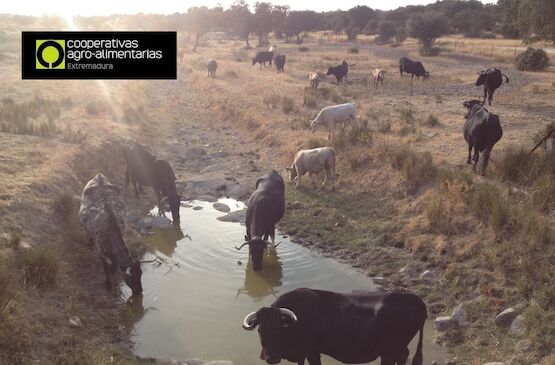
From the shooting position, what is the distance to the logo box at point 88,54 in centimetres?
3141

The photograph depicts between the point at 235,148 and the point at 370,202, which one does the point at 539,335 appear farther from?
the point at 235,148

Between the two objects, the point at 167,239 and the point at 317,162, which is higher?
the point at 317,162

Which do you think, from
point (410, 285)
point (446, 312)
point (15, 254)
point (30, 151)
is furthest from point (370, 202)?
point (30, 151)

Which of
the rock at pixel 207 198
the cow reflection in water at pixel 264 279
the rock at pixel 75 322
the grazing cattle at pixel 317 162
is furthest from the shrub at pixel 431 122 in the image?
the rock at pixel 75 322

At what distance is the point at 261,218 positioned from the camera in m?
11.8

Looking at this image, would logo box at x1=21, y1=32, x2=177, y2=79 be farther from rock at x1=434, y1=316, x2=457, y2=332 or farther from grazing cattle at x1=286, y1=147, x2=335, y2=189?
rock at x1=434, y1=316, x2=457, y2=332

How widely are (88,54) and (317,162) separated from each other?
24123mm

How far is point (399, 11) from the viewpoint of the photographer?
10288 centimetres

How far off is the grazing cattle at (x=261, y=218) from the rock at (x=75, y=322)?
394cm

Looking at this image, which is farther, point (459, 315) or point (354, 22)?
point (354, 22)

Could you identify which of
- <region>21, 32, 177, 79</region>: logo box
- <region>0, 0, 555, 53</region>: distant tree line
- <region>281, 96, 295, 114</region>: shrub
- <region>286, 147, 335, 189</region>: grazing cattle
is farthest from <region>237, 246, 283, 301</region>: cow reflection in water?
<region>0, 0, 555, 53</region>: distant tree line

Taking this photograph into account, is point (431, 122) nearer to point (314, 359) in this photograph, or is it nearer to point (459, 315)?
point (459, 315)

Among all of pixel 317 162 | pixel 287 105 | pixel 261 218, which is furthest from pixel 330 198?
pixel 287 105

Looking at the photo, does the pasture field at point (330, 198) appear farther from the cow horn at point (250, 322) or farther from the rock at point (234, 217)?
the cow horn at point (250, 322)
